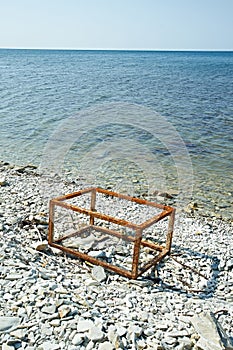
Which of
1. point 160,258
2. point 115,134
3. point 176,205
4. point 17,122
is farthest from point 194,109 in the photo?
point 160,258

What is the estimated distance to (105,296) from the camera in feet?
15.1

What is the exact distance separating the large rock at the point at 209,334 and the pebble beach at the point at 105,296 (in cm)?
1

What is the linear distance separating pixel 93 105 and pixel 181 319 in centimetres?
1998

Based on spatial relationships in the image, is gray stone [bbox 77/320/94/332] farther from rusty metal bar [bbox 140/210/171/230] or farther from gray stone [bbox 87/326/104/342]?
rusty metal bar [bbox 140/210/171/230]

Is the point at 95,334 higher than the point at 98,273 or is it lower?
higher

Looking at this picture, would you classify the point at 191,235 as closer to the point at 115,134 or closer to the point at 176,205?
the point at 176,205

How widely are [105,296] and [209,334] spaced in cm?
134

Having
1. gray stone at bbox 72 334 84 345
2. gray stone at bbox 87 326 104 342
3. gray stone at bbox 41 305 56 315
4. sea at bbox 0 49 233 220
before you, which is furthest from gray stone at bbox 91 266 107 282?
sea at bbox 0 49 233 220

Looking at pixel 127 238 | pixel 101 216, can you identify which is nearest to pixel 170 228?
pixel 127 238

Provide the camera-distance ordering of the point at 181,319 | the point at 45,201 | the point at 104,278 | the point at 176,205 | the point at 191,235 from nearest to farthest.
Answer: the point at 181,319 → the point at 104,278 → the point at 191,235 → the point at 45,201 → the point at 176,205

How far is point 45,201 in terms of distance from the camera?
26.0 feet

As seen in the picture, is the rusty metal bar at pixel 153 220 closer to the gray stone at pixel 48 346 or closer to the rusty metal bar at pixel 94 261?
the rusty metal bar at pixel 94 261

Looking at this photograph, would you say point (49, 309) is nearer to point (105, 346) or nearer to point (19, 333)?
point (19, 333)

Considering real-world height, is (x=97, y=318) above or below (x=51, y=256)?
above
